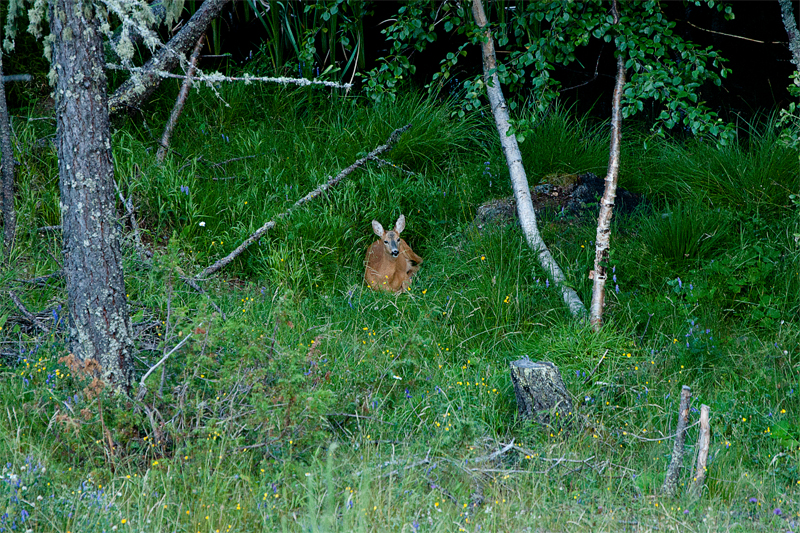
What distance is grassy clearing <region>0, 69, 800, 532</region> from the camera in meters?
3.56

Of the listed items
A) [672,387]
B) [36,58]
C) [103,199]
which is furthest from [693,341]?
[36,58]

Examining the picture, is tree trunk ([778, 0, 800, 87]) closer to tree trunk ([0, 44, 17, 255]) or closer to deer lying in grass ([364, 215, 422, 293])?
deer lying in grass ([364, 215, 422, 293])

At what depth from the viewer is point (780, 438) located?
13.9ft

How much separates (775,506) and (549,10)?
3838 millimetres

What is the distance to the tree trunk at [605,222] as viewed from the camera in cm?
523

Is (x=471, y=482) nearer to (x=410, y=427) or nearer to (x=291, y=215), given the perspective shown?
(x=410, y=427)

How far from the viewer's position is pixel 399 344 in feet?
17.1

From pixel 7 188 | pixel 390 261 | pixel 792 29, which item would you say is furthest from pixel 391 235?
pixel 792 29

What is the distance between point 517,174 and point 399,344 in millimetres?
1950

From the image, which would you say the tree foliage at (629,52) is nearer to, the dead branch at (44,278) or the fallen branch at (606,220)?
the fallen branch at (606,220)

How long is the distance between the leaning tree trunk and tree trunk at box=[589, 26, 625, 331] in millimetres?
3152

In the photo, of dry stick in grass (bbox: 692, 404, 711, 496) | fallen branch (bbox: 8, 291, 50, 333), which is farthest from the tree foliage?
fallen branch (bbox: 8, 291, 50, 333)

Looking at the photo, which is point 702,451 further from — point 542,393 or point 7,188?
point 7,188

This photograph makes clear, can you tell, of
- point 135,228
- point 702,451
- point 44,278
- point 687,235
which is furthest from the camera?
point 135,228
